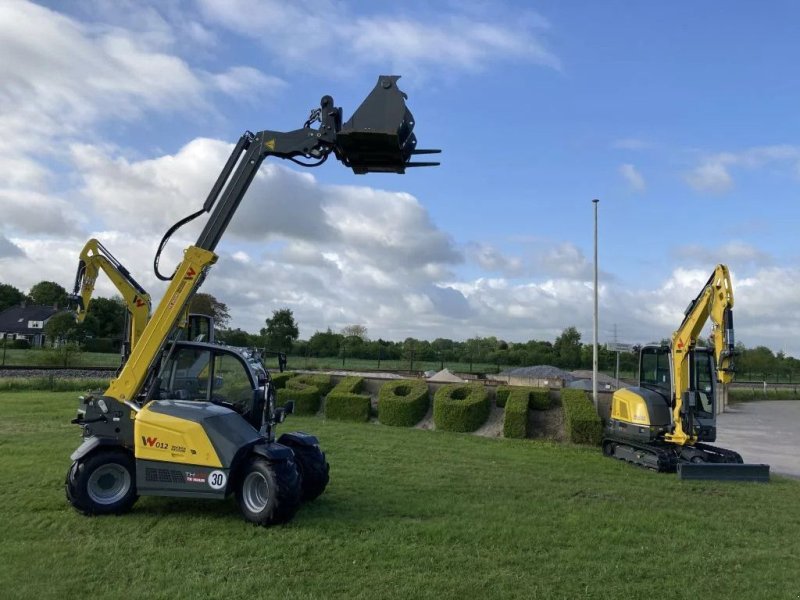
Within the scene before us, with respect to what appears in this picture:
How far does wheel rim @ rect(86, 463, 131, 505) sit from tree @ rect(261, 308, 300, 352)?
37543 mm

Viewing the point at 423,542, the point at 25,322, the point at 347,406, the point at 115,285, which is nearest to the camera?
the point at 423,542

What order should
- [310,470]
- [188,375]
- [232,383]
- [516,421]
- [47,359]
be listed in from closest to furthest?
1. [232,383]
2. [188,375]
3. [310,470]
4. [516,421]
5. [47,359]

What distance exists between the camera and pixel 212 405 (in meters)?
8.20

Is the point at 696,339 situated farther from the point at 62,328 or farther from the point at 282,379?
the point at 62,328

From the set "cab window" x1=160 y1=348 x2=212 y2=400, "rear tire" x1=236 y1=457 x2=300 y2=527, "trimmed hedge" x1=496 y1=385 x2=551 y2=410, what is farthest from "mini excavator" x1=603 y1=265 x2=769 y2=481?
"cab window" x1=160 y1=348 x2=212 y2=400

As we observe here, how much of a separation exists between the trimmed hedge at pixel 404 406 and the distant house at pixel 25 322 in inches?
2299

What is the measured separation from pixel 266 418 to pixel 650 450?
31.3ft

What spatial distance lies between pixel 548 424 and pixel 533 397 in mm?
890

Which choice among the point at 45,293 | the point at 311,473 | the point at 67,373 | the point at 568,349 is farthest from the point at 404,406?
the point at 45,293

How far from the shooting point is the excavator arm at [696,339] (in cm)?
1428

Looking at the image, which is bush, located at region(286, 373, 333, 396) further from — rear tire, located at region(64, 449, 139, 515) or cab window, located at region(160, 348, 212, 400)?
rear tire, located at region(64, 449, 139, 515)

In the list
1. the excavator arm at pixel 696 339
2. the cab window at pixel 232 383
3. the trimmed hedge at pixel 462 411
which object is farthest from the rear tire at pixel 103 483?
the trimmed hedge at pixel 462 411

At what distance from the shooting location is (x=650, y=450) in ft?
47.1

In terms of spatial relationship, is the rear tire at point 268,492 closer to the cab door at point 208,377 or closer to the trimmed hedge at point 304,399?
the cab door at point 208,377
